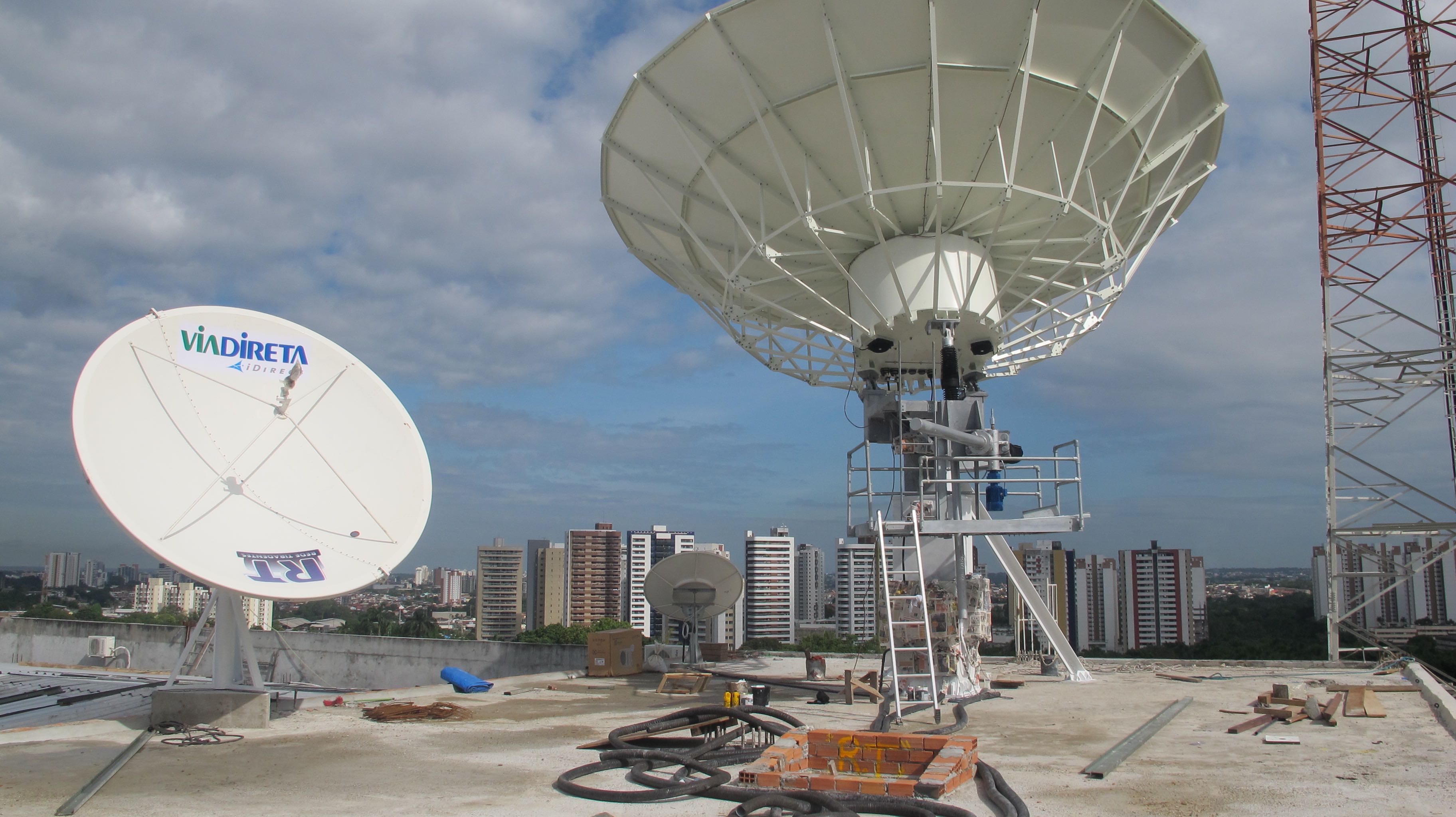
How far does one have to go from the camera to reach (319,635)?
24.8 metres

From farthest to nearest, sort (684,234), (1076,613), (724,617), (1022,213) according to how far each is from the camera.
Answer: (1076,613) < (724,617) < (684,234) < (1022,213)

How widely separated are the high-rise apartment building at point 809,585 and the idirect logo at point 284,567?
96.5 meters

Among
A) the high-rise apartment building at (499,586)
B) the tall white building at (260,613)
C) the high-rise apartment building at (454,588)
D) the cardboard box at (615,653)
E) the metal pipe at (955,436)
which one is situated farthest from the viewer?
the high-rise apartment building at (454,588)

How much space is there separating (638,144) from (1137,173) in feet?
25.3

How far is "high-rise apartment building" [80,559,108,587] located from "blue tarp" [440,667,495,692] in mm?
136472

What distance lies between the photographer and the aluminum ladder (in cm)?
1222

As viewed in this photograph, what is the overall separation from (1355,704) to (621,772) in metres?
9.80

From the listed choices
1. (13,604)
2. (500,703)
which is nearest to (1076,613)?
(500,703)

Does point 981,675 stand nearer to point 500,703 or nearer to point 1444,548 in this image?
point 500,703

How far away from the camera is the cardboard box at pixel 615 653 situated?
1850cm

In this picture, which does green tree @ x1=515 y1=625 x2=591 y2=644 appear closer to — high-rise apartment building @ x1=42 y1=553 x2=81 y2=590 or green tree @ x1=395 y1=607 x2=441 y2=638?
green tree @ x1=395 y1=607 x2=441 y2=638

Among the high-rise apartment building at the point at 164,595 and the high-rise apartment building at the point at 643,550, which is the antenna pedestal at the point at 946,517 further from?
the high-rise apartment building at the point at 164,595

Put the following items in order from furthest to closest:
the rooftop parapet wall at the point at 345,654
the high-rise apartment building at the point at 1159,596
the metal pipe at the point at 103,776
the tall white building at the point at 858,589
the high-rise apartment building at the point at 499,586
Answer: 1. the high-rise apartment building at the point at 499,586
2. the high-rise apartment building at the point at 1159,596
3. the rooftop parapet wall at the point at 345,654
4. the tall white building at the point at 858,589
5. the metal pipe at the point at 103,776

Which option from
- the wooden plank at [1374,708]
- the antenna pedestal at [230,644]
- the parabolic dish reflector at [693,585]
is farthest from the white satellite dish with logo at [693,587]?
the wooden plank at [1374,708]
